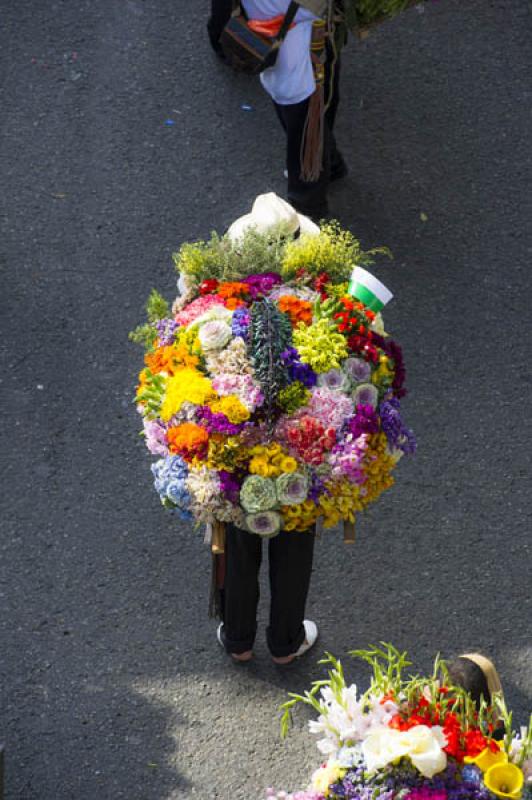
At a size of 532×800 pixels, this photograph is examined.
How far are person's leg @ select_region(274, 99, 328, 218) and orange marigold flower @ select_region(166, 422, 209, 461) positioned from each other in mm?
2098

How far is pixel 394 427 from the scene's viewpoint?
353 cm

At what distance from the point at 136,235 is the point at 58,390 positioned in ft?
2.92

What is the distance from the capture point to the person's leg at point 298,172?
5072mm

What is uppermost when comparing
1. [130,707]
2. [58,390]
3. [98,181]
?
[98,181]

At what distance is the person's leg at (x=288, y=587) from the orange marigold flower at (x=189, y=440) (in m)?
0.49

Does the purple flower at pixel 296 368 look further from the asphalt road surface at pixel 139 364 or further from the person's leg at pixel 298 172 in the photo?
the person's leg at pixel 298 172

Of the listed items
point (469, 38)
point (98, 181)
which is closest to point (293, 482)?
point (98, 181)

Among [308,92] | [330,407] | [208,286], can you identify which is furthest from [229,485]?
[308,92]

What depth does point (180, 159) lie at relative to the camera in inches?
224

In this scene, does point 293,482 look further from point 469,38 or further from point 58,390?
point 469,38

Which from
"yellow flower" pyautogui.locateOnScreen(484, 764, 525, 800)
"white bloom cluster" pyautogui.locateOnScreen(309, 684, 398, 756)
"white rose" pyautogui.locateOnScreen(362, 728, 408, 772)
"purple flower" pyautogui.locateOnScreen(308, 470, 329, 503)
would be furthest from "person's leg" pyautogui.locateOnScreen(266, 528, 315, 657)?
"yellow flower" pyautogui.locateOnScreen(484, 764, 525, 800)

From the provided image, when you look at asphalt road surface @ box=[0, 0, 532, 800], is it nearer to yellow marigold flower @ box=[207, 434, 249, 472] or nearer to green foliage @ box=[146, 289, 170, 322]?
Answer: green foliage @ box=[146, 289, 170, 322]

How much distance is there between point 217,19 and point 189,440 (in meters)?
3.08

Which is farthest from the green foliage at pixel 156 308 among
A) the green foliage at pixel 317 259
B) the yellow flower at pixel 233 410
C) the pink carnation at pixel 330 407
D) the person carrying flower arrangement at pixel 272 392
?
the pink carnation at pixel 330 407
